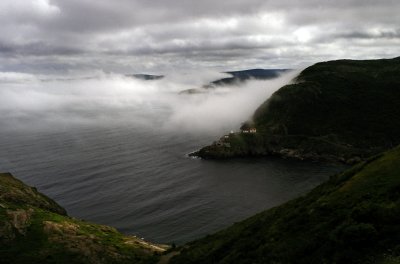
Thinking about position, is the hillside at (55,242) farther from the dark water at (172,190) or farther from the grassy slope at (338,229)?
the dark water at (172,190)

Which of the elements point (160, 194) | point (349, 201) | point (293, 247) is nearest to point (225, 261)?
point (293, 247)

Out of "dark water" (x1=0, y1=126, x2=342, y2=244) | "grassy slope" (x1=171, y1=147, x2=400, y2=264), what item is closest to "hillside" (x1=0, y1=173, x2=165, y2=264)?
"grassy slope" (x1=171, y1=147, x2=400, y2=264)

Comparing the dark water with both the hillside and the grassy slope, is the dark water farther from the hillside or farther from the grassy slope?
the grassy slope

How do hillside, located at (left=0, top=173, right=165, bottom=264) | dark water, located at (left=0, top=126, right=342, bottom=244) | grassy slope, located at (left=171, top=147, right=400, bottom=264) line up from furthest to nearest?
dark water, located at (left=0, top=126, right=342, bottom=244)
hillside, located at (left=0, top=173, right=165, bottom=264)
grassy slope, located at (left=171, top=147, right=400, bottom=264)

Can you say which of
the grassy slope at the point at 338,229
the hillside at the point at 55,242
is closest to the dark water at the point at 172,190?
the hillside at the point at 55,242

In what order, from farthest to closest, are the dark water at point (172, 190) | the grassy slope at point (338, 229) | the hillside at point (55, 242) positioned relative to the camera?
the dark water at point (172, 190) → the hillside at point (55, 242) → the grassy slope at point (338, 229)

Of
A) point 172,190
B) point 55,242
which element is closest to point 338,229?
point 55,242

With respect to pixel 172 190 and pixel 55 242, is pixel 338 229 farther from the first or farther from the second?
pixel 172 190
